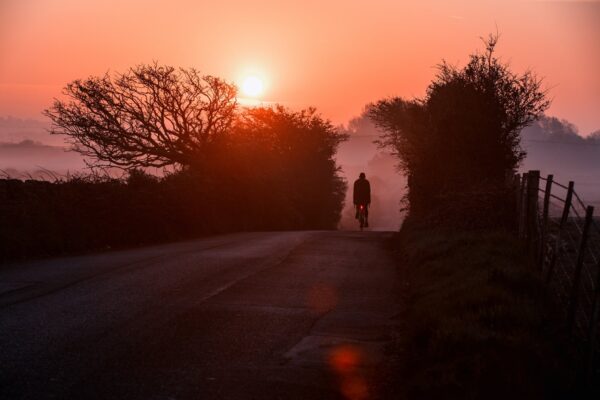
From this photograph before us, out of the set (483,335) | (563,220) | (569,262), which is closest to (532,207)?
(569,262)

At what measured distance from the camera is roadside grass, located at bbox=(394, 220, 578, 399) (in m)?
6.34

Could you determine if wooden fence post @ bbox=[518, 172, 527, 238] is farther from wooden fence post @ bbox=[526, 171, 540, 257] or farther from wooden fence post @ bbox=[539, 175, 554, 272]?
wooden fence post @ bbox=[539, 175, 554, 272]

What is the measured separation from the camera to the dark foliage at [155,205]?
63.9 ft

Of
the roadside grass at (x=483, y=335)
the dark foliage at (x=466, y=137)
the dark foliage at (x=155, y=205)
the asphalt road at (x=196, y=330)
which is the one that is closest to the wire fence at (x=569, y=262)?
the roadside grass at (x=483, y=335)

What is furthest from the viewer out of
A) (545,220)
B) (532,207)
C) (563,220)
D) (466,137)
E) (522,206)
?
(466,137)

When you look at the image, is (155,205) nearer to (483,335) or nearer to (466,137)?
(466,137)

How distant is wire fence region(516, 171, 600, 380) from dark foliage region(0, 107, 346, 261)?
11.6m

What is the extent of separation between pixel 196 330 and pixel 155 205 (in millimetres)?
17482

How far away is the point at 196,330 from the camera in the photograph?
888cm

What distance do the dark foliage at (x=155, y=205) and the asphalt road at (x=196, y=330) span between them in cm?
449

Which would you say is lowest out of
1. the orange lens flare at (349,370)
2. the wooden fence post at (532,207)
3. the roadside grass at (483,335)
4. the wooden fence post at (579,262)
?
the orange lens flare at (349,370)

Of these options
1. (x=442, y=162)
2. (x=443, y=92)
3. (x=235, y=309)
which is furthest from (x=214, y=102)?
(x=235, y=309)

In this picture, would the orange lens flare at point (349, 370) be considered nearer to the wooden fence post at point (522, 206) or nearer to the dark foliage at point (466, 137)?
the wooden fence post at point (522, 206)

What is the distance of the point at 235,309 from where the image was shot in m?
10.2
